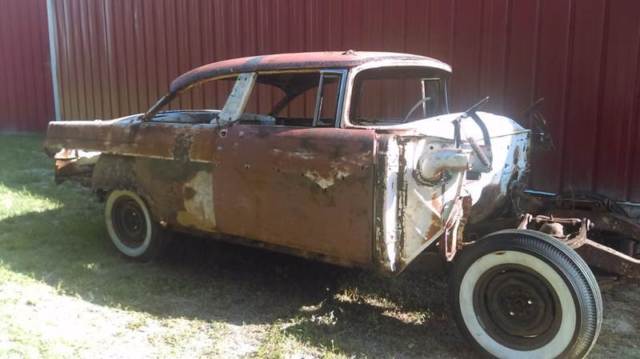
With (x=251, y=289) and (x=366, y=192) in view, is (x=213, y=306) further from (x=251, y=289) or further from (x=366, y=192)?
(x=366, y=192)

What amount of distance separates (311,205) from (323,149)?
374 mm

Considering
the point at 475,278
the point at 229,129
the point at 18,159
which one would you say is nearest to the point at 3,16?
the point at 18,159

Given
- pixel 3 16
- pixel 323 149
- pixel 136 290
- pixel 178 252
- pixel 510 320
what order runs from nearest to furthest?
pixel 510 320 → pixel 323 149 → pixel 136 290 → pixel 178 252 → pixel 3 16

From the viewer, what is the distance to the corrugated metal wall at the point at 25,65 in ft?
40.4

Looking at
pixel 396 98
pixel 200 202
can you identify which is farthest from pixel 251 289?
pixel 396 98

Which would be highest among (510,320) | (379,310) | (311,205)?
(311,205)

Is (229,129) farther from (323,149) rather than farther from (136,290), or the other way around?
(136,290)

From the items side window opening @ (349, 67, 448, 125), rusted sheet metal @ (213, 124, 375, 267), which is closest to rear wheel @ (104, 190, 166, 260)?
rusted sheet metal @ (213, 124, 375, 267)

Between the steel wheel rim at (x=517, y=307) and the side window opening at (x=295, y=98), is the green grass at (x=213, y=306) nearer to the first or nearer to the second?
the steel wheel rim at (x=517, y=307)

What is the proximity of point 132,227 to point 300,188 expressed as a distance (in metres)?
2.04

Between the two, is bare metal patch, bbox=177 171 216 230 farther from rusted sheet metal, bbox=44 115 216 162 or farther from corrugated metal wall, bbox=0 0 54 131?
corrugated metal wall, bbox=0 0 54 131

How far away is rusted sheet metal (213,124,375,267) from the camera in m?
3.44

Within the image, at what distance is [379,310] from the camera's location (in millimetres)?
3969

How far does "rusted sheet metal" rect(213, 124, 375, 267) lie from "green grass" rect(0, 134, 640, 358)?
50cm
